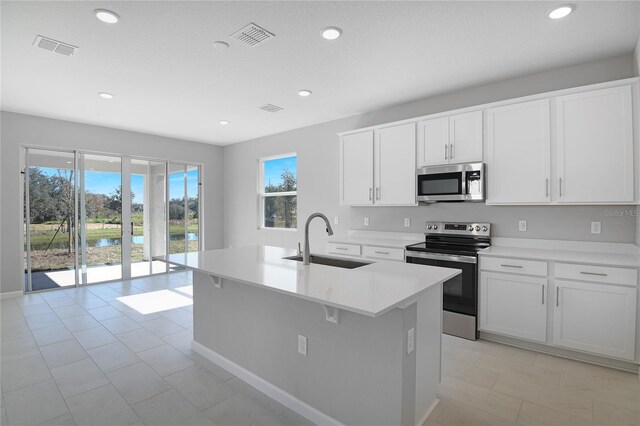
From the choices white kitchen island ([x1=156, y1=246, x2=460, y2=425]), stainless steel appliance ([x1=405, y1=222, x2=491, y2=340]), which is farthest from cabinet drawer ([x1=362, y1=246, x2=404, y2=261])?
white kitchen island ([x1=156, y1=246, x2=460, y2=425])

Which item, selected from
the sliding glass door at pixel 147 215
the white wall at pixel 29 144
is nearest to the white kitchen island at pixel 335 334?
the white wall at pixel 29 144

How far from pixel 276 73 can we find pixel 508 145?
96.2 inches

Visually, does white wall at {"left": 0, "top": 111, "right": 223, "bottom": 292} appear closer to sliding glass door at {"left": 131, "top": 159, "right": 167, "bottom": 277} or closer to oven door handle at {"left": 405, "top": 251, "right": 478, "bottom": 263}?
sliding glass door at {"left": 131, "top": 159, "right": 167, "bottom": 277}

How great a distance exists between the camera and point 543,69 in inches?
127

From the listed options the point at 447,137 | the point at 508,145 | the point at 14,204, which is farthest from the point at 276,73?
the point at 14,204

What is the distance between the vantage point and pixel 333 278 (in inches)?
76.2

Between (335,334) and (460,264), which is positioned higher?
(460,264)

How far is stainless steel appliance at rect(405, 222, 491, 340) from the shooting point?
3.18m

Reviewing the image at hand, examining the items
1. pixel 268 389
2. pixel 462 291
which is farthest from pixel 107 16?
pixel 462 291

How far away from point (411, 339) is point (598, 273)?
1925 millimetres

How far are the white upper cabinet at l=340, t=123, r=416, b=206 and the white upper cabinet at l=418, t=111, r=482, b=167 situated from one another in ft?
0.48

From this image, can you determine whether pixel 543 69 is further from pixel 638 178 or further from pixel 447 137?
pixel 638 178

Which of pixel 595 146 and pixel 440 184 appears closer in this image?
pixel 595 146

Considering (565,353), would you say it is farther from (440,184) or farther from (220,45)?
(220,45)
